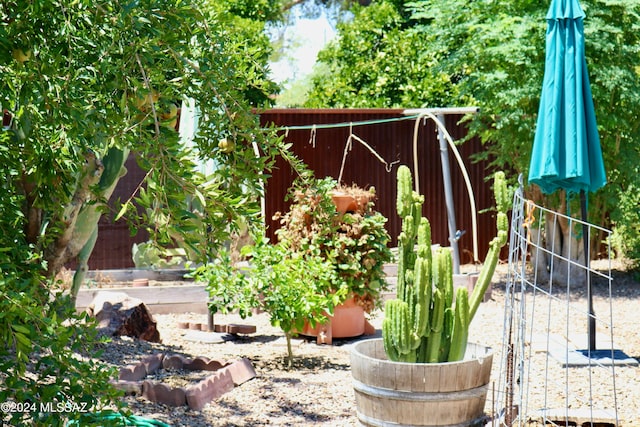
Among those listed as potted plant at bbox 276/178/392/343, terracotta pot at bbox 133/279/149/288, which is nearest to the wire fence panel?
potted plant at bbox 276/178/392/343

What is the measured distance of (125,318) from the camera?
19.3 feet

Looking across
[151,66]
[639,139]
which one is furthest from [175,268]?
[151,66]

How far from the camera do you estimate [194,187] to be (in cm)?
181

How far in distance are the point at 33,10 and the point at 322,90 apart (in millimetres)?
11535

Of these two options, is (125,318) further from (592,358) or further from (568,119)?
(568,119)

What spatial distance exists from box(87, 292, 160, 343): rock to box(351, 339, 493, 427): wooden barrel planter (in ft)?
9.03

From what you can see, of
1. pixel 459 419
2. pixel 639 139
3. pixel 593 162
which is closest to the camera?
pixel 459 419

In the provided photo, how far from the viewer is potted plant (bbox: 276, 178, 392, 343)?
6078 mm

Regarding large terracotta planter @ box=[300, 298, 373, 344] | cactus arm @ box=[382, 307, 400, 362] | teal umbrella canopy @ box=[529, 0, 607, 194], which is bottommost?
large terracotta planter @ box=[300, 298, 373, 344]

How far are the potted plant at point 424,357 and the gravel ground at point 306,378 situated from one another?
0.31m

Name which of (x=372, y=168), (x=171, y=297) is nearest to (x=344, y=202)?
(x=171, y=297)

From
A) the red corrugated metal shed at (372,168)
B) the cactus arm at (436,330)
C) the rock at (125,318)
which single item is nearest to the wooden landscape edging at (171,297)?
the rock at (125,318)

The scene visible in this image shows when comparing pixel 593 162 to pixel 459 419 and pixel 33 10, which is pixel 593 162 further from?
pixel 33 10

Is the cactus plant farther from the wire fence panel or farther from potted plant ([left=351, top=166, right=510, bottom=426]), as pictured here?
the wire fence panel
